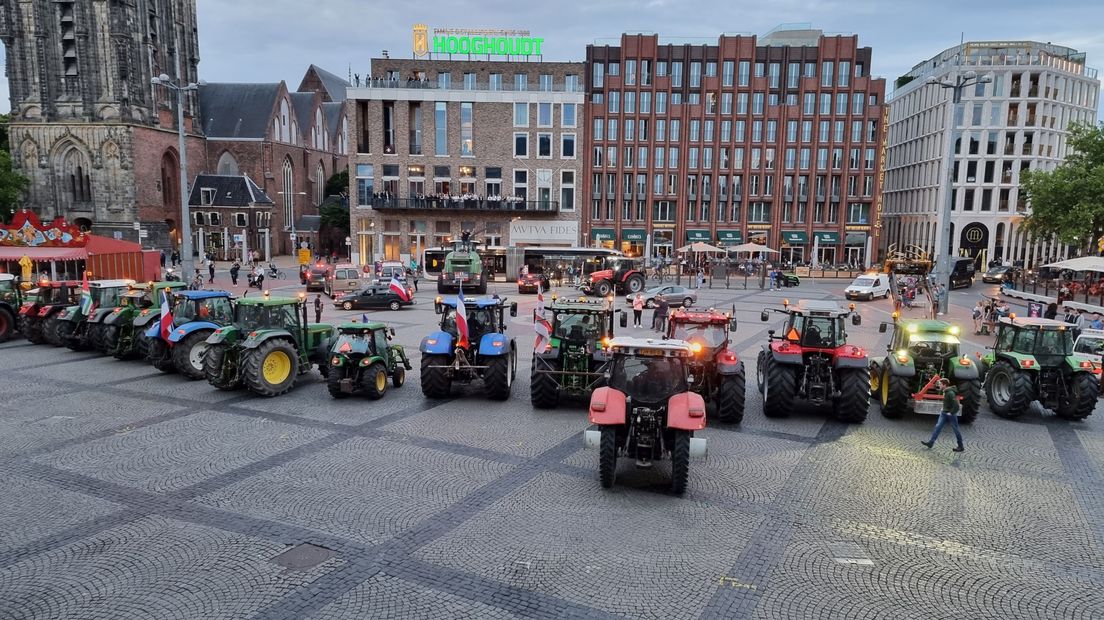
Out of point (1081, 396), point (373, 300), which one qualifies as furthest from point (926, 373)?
point (373, 300)

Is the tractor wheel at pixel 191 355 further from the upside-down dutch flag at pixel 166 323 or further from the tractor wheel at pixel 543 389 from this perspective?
the tractor wheel at pixel 543 389

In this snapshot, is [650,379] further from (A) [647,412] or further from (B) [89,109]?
(B) [89,109]

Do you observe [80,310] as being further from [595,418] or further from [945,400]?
[945,400]

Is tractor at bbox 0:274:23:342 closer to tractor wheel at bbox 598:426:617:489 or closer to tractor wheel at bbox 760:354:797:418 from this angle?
tractor wheel at bbox 598:426:617:489

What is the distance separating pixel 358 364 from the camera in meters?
13.8

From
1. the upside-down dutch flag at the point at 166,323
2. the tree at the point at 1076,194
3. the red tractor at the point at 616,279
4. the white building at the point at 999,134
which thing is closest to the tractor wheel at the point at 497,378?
the upside-down dutch flag at the point at 166,323

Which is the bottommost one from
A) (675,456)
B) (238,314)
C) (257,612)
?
(257,612)

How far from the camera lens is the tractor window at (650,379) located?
9438 mm

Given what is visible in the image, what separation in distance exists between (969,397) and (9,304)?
84.4ft

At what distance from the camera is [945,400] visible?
11180mm

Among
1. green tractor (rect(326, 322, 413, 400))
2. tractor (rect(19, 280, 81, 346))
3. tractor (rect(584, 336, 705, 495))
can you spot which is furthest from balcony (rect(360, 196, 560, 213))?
tractor (rect(584, 336, 705, 495))

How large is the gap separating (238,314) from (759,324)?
18.4 meters

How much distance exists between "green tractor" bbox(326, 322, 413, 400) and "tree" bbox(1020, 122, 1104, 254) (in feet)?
147

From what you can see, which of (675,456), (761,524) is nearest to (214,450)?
(675,456)
